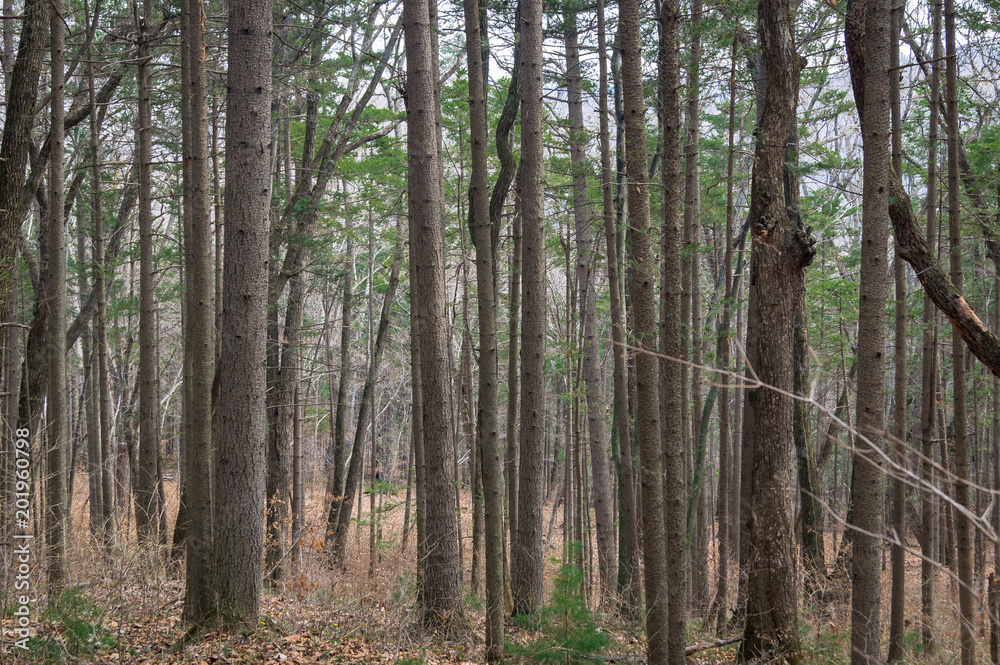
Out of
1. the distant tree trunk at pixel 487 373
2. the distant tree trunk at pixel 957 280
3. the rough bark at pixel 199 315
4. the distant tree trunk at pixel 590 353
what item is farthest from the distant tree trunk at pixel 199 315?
the distant tree trunk at pixel 957 280

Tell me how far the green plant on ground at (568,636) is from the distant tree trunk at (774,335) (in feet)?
4.77

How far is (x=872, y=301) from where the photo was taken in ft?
18.1

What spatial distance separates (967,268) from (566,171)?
1310 centimetres

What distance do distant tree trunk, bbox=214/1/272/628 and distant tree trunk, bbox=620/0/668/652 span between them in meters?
2.77

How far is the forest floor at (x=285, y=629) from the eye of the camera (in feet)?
15.2

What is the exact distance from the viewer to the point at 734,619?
8.12 meters

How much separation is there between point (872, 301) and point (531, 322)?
139 inches

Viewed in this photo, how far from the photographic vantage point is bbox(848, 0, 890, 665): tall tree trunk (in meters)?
5.41

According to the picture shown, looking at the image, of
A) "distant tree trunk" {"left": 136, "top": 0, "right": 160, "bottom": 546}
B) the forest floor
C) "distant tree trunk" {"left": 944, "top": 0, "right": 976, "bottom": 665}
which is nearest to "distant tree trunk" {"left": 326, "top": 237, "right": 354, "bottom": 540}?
"distant tree trunk" {"left": 136, "top": 0, "right": 160, "bottom": 546}

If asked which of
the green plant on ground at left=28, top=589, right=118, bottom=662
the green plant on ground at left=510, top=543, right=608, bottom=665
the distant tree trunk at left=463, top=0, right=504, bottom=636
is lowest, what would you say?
the green plant on ground at left=510, top=543, right=608, bottom=665

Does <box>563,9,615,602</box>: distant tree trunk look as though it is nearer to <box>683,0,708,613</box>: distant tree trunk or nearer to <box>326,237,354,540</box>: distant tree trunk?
<box>683,0,708,613</box>: distant tree trunk

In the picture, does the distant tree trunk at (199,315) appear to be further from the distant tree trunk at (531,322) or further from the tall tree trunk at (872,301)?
the tall tree trunk at (872,301)

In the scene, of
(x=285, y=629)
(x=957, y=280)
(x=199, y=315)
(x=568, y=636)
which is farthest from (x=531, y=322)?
(x=957, y=280)

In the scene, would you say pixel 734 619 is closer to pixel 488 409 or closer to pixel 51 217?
pixel 488 409
